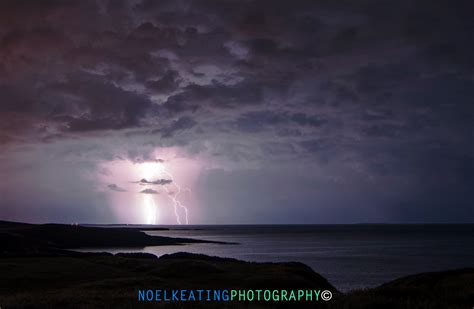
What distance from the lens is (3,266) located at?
136 feet

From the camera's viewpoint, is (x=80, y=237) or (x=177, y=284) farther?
(x=80, y=237)

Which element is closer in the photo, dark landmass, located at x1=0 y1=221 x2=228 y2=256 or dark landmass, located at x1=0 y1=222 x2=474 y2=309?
dark landmass, located at x1=0 y1=222 x2=474 y2=309

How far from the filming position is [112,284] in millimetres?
30359

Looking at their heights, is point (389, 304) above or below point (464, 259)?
above

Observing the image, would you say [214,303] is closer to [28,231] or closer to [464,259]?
[464,259]

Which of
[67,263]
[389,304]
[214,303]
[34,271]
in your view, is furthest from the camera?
[67,263]

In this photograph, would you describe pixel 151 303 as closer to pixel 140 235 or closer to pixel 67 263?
pixel 67 263

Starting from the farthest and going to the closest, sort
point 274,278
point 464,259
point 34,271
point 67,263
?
point 464,259
point 67,263
point 34,271
point 274,278

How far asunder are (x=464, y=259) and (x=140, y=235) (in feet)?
376

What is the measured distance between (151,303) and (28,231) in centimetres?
12932

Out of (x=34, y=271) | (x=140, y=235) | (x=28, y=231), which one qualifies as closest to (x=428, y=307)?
(x=34, y=271)

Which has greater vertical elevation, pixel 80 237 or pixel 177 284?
pixel 177 284

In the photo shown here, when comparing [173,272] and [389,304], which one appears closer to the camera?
[389,304]

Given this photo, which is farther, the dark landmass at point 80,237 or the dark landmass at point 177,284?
the dark landmass at point 80,237
